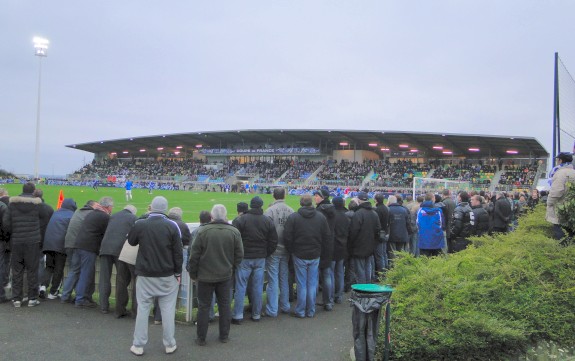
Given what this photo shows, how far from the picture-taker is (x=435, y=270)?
5.18m

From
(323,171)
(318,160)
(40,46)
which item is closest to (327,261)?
(40,46)

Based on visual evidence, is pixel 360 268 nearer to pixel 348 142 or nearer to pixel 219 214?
pixel 219 214

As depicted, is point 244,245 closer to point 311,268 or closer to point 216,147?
point 311,268

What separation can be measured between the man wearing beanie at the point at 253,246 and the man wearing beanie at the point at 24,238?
344 cm

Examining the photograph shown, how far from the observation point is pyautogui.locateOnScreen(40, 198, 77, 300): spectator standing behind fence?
7.20m

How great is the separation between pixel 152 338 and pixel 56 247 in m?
2.79

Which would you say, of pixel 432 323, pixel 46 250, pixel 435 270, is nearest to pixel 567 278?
pixel 435 270

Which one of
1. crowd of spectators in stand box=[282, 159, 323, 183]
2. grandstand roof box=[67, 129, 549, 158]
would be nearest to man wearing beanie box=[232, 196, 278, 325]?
grandstand roof box=[67, 129, 549, 158]

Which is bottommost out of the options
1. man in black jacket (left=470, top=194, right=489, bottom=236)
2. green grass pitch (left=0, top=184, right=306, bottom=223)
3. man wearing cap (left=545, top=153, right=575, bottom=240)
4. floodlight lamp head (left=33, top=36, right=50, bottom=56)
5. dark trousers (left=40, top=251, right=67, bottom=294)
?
green grass pitch (left=0, top=184, right=306, bottom=223)

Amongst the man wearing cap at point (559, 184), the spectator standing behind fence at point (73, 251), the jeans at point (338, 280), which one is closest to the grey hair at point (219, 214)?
the spectator standing behind fence at point (73, 251)

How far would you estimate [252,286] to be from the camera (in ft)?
22.0

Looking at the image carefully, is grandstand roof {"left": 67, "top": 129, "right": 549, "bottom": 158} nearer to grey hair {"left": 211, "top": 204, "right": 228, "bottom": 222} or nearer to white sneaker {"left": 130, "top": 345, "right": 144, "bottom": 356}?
grey hair {"left": 211, "top": 204, "right": 228, "bottom": 222}

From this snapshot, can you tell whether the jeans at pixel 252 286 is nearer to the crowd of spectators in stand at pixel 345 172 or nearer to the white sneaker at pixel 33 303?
the white sneaker at pixel 33 303

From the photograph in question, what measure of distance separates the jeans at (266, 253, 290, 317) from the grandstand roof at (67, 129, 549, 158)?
47.3 m
